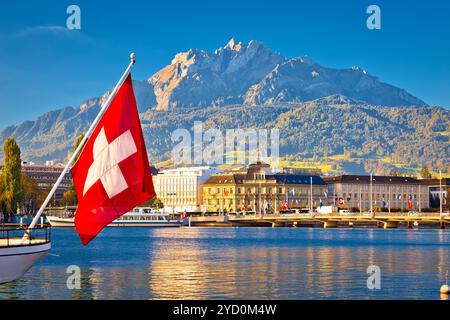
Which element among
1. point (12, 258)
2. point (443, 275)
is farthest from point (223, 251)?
point (12, 258)

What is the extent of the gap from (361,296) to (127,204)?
76.9 ft

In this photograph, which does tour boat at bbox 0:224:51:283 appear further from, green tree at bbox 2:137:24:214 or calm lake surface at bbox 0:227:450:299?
green tree at bbox 2:137:24:214

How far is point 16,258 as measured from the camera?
3825 cm

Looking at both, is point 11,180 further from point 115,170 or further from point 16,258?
point 115,170

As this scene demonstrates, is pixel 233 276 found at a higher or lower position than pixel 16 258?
lower

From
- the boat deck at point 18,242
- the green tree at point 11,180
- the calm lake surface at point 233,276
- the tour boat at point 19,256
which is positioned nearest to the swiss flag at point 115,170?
the tour boat at point 19,256

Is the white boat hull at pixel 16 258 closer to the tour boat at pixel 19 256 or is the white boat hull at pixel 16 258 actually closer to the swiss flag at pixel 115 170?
the tour boat at pixel 19 256

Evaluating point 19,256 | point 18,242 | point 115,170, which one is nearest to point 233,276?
point 18,242

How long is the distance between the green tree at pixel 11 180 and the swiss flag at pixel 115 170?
13768 centimetres

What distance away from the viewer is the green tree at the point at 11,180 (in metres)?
164

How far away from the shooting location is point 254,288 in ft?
176

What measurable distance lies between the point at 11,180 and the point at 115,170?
139 meters

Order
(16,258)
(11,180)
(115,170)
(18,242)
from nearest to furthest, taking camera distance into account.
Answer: (115,170)
(16,258)
(18,242)
(11,180)
